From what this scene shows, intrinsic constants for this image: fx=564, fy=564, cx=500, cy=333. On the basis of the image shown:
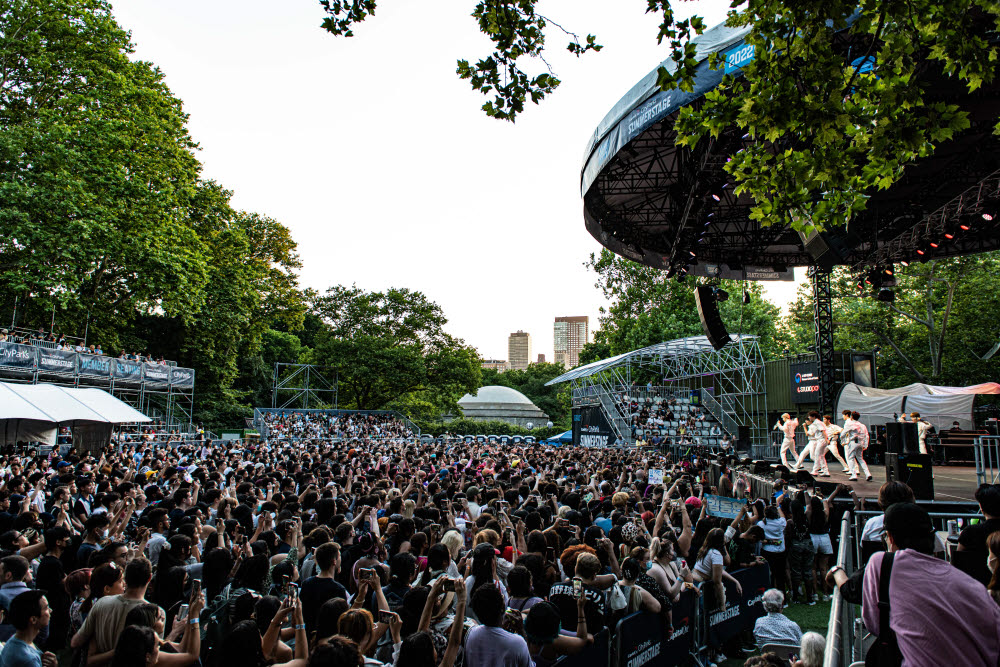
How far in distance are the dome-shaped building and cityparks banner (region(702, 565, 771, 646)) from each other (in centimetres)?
6120

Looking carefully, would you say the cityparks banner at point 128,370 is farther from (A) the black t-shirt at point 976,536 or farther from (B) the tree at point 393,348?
(A) the black t-shirt at point 976,536

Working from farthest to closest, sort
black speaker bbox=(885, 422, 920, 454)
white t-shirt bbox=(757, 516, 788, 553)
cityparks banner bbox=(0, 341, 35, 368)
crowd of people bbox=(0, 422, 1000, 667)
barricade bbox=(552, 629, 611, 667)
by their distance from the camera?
cityparks banner bbox=(0, 341, 35, 368) → black speaker bbox=(885, 422, 920, 454) → white t-shirt bbox=(757, 516, 788, 553) → barricade bbox=(552, 629, 611, 667) → crowd of people bbox=(0, 422, 1000, 667)

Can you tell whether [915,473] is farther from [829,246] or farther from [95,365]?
[95,365]

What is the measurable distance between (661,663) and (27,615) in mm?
4325

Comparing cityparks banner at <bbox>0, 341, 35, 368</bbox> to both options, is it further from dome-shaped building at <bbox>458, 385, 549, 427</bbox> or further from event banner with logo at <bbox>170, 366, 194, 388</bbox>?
dome-shaped building at <bbox>458, 385, 549, 427</bbox>

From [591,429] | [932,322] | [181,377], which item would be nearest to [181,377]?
[181,377]

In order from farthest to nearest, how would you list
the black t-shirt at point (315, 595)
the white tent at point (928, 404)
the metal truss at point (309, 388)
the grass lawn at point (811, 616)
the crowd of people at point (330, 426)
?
1. the metal truss at point (309, 388)
2. the crowd of people at point (330, 426)
3. the white tent at point (928, 404)
4. the grass lawn at point (811, 616)
5. the black t-shirt at point (315, 595)

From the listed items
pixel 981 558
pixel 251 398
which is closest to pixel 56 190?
pixel 981 558

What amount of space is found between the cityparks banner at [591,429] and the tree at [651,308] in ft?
24.3

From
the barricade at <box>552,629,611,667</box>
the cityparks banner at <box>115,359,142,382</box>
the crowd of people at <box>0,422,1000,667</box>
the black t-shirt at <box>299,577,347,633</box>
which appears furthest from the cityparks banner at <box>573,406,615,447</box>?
the black t-shirt at <box>299,577,347,633</box>

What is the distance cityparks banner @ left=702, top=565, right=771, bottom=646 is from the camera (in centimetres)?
535

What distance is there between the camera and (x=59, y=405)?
678 inches

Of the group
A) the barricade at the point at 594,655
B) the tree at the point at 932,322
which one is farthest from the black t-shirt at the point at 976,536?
the tree at the point at 932,322

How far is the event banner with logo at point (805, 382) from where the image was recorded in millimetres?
22234
